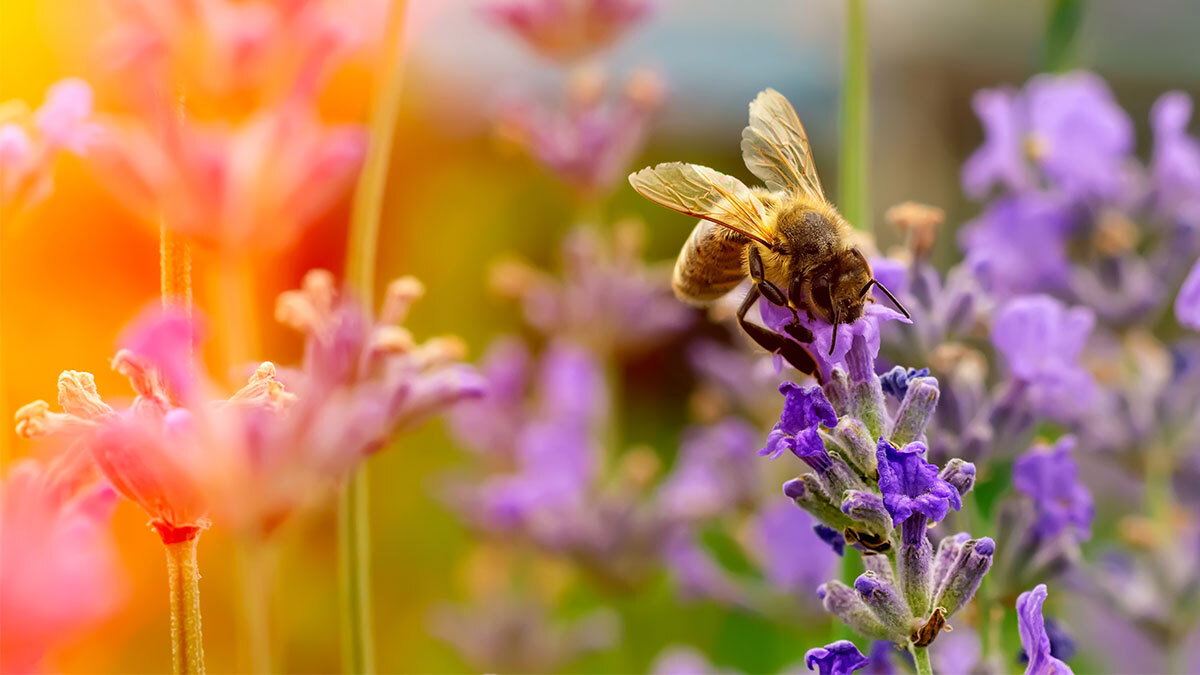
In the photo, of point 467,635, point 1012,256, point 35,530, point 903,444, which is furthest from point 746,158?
point 467,635

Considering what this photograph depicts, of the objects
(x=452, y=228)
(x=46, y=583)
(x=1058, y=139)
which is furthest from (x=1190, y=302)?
(x=452, y=228)

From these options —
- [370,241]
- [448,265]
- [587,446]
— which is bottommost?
[370,241]

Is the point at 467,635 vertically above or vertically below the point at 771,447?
above

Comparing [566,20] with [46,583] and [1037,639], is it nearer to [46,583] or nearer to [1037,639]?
[1037,639]

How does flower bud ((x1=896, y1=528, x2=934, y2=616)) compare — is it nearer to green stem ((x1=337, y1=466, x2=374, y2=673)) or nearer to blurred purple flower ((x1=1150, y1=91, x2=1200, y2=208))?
green stem ((x1=337, y1=466, x2=374, y2=673))

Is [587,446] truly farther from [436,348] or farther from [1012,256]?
[436,348]

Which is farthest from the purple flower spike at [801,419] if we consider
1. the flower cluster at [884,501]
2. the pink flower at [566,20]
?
the pink flower at [566,20]

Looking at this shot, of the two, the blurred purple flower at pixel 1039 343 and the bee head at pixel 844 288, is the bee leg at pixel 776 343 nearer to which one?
the bee head at pixel 844 288

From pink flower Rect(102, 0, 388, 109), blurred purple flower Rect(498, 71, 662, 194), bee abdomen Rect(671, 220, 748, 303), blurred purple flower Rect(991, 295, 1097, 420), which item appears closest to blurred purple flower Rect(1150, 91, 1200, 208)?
blurred purple flower Rect(991, 295, 1097, 420)
